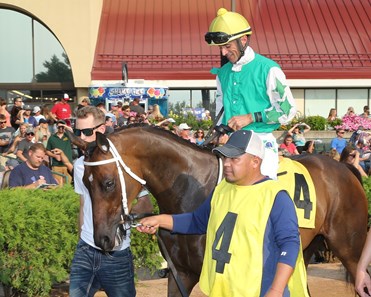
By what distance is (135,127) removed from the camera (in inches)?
167

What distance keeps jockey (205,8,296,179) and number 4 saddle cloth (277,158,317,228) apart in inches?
14.4

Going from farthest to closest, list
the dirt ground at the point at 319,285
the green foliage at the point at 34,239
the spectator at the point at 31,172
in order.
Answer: the spectator at the point at 31,172 → the dirt ground at the point at 319,285 → the green foliage at the point at 34,239

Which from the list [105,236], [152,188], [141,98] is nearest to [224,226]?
[105,236]

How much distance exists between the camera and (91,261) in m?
4.03

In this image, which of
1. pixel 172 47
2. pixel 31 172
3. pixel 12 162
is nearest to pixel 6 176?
pixel 31 172

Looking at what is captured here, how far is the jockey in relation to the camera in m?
4.18

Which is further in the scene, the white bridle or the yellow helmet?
the yellow helmet

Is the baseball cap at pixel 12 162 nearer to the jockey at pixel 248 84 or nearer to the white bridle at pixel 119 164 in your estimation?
the jockey at pixel 248 84

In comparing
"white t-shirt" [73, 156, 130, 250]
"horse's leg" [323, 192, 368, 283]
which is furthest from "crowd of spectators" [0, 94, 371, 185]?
"white t-shirt" [73, 156, 130, 250]

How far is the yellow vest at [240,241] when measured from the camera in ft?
9.71

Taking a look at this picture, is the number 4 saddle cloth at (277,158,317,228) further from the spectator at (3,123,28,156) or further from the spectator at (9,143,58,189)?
the spectator at (3,123,28,156)

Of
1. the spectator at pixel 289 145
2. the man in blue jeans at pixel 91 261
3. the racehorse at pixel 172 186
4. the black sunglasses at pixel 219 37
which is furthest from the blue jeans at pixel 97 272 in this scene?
the spectator at pixel 289 145

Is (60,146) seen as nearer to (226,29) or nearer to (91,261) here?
(91,261)

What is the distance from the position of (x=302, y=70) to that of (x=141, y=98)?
25.6ft
